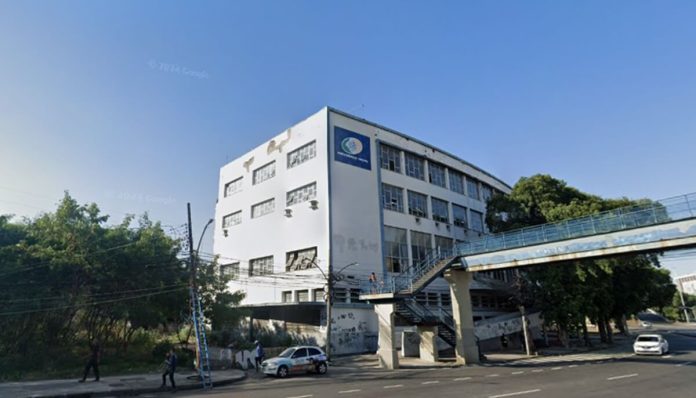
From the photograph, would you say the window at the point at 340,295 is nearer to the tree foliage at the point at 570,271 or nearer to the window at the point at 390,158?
the window at the point at 390,158

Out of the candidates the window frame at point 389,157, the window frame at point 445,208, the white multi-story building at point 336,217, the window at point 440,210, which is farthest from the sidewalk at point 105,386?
the window at point 440,210

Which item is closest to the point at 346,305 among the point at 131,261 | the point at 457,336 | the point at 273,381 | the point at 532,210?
the point at 457,336

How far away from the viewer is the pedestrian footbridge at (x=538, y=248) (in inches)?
759

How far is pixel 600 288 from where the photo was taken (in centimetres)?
3416

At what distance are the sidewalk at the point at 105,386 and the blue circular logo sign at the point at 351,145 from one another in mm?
20630

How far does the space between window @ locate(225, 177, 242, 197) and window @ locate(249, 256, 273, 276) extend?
30.2 feet

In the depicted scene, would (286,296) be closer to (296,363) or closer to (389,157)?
(296,363)

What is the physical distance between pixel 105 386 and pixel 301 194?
22.0 m

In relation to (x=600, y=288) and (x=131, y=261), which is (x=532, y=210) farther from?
(x=131, y=261)

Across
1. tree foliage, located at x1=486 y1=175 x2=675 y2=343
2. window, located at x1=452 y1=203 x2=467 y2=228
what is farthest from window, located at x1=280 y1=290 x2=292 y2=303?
tree foliage, located at x1=486 y1=175 x2=675 y2=343

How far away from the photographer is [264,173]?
1663 inches

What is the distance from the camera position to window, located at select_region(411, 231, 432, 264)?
39156 millimetres

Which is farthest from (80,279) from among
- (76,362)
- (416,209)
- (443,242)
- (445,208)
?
(445,208)

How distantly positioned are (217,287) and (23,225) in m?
12.6
